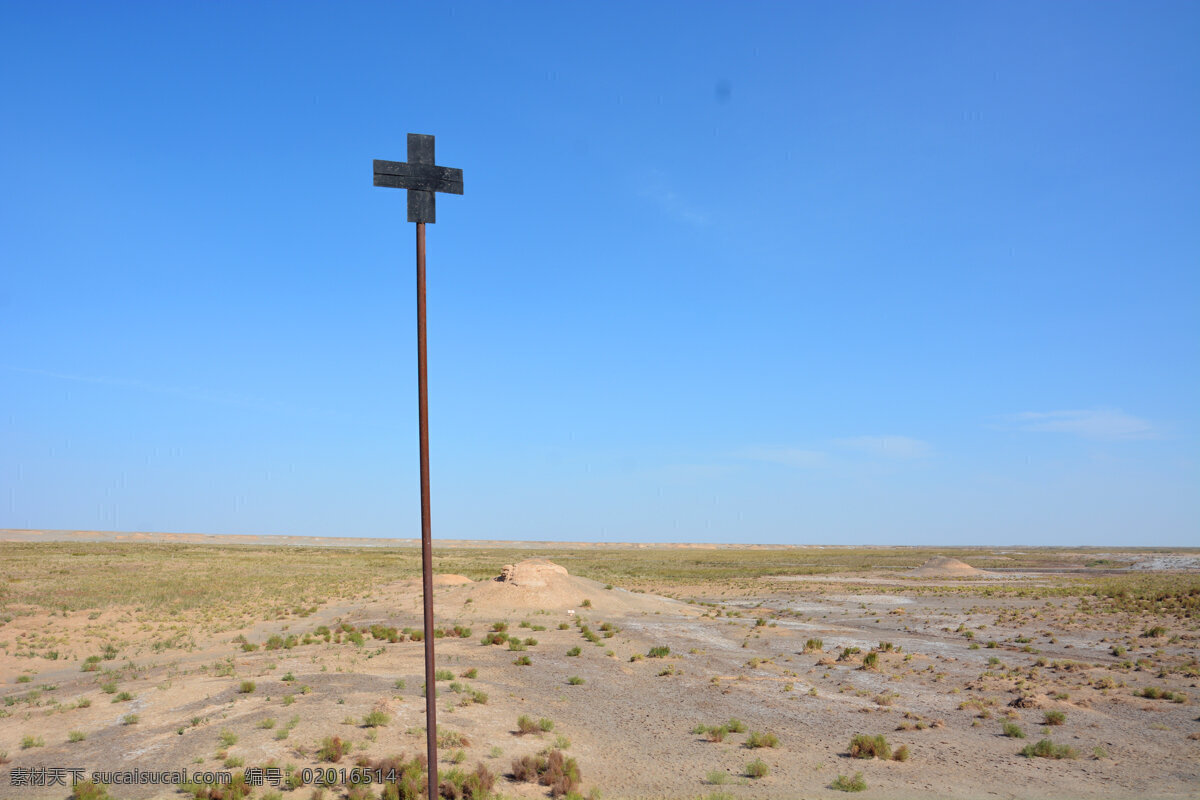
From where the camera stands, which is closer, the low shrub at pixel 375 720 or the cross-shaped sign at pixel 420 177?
the cross-shaped sign at pixel 420 177

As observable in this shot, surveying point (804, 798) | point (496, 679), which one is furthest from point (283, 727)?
point (804, 798)

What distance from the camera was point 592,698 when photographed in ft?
65.8

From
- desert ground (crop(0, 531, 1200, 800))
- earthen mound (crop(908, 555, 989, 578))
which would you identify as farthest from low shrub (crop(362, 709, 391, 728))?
earthen mound (crop(908, 555, 989, 578))

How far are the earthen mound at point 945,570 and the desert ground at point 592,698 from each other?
1631 inches

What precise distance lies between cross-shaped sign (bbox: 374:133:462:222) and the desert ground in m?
8.82

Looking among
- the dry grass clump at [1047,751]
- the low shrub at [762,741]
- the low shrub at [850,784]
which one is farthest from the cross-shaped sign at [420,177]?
the dry grass clump at [1047,751]

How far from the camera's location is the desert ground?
12.9m

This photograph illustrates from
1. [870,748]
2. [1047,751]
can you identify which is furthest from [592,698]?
[1047,751]

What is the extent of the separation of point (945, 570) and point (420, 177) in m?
95.2

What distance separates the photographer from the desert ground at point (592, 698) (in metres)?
12.9

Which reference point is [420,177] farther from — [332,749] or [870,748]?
[870,748]

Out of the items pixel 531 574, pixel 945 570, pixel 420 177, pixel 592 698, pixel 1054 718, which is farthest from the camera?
pixel 945 570

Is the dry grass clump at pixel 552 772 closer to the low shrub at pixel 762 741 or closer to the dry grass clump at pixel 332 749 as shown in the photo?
the dry grass clump at pixel 332 749

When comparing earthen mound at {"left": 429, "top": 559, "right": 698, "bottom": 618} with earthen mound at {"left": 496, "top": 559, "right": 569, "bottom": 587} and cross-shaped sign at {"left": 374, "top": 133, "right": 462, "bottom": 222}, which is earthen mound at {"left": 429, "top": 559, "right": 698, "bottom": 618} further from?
cross-shaped sign at {"left": 374, "top": 133, "right": 462, "bottom": 222}
